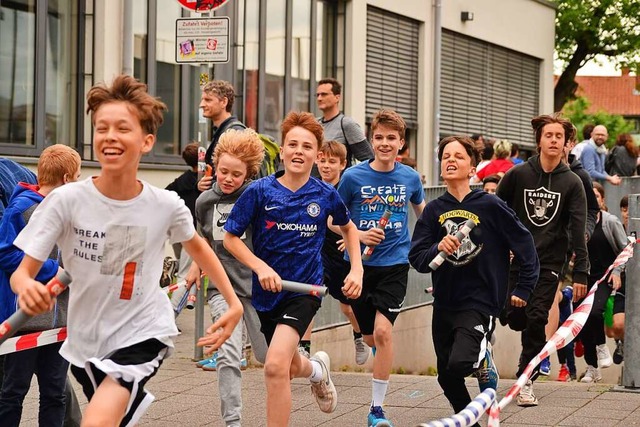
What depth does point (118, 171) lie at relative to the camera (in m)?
5.14

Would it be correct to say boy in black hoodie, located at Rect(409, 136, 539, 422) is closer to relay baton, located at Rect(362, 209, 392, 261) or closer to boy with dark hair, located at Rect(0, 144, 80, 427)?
relay baton, located at Rect(362, 209, 392, 261)

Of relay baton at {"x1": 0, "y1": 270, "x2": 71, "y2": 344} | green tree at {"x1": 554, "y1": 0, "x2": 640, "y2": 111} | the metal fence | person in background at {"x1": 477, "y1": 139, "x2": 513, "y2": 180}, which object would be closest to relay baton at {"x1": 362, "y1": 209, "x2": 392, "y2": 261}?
relay baton at {"x1": 0, "y1": 270, "x2": 71, "y2": 344}

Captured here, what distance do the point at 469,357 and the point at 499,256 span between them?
2.15 ft

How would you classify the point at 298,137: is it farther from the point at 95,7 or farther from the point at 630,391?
the point at 95,7

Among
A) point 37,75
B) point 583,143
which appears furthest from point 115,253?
point 583,143

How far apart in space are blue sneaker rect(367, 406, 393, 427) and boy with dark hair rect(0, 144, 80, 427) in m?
2.12

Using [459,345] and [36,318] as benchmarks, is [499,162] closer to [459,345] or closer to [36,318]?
[459,345]

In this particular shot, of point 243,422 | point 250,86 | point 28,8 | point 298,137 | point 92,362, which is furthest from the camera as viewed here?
point 250,86

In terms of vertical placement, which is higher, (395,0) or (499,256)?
(395,0)

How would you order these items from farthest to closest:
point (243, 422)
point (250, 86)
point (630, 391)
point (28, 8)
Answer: point (250, 86) < point (28, 8) < point (630, 391) < point (243, 422)

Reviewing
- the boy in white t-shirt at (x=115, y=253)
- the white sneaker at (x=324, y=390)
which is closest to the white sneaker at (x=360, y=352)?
the white sneaker at (x=324, y=390)

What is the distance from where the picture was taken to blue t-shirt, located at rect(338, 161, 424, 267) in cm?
859

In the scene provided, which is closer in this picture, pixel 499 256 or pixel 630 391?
pixel 499 256

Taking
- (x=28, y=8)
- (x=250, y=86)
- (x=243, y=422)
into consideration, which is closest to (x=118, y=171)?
(x=243, y=422)
